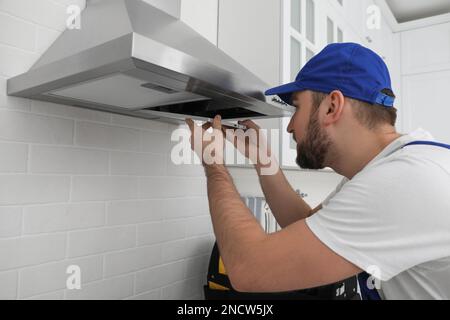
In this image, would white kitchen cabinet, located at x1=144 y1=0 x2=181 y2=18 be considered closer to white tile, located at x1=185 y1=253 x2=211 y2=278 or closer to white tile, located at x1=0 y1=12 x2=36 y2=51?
white tile, located at x1=0 y1=12 x2=36 y2=51

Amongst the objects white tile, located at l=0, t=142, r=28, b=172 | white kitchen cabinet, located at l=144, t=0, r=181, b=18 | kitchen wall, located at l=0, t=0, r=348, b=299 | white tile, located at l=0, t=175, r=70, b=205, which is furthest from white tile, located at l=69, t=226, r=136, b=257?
white kitchen cabinet, located at l=144, t=0, r=181, b=18

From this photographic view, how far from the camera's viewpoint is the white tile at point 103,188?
0.94m

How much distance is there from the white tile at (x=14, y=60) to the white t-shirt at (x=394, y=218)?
740mm

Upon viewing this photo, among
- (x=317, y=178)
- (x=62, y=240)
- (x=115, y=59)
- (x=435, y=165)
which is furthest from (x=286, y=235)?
(x=317, y=178)

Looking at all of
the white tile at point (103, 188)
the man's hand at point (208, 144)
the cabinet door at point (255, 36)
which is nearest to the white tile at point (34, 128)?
the white tile at point (103, 188)

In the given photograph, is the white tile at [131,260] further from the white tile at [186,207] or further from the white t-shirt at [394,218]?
the white t-shirt at [394,218]

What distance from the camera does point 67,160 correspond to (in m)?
0.91

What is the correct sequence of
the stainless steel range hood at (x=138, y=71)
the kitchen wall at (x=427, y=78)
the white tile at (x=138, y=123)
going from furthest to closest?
the kitchen wall at (x=427, y=78) < the white tile at (x=138, y=123) < the stainless steel range hood at (x=138, y=71)

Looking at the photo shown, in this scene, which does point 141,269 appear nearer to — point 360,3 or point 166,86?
point 166,86

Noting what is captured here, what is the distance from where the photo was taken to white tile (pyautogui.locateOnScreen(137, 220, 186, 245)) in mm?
1124

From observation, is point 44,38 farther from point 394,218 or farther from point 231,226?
point 394,218

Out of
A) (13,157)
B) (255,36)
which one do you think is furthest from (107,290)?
(255,36)

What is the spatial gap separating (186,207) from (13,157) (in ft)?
2.02

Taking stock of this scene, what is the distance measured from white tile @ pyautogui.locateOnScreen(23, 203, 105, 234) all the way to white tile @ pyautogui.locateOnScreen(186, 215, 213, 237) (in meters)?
0.37
